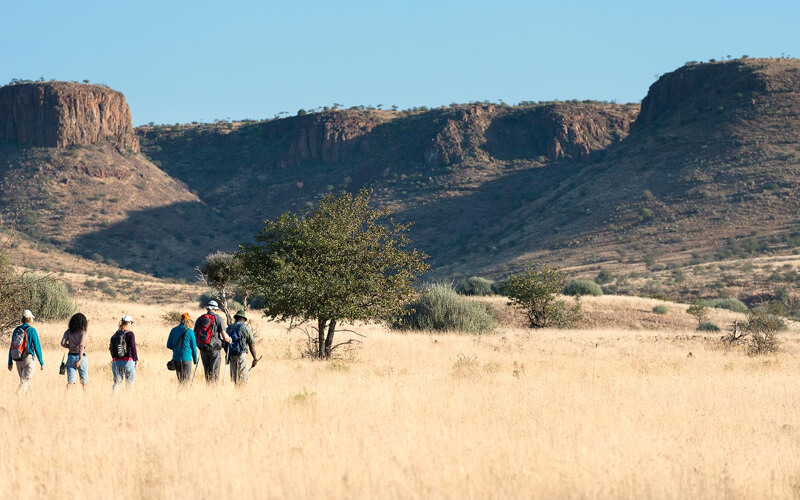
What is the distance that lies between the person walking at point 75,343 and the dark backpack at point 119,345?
433mm

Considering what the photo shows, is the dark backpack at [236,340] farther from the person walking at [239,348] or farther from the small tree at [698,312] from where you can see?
the small tree at [698,312]

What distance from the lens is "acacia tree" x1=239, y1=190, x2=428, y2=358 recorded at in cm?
1823

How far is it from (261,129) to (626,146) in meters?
62.8

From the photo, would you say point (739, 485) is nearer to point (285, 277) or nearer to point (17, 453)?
point (17, 453)

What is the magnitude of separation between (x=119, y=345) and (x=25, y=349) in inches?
53.6

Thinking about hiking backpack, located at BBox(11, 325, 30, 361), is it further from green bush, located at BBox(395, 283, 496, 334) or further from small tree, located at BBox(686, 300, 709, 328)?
small tree, located at BBox(686, 300, 709, 328)

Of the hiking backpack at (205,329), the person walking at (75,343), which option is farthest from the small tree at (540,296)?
the person walking at (75,343)

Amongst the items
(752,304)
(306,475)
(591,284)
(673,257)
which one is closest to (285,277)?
(306,475)

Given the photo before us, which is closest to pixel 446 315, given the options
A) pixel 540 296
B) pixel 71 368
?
pixel 540 296

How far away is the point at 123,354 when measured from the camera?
1131 centimetres

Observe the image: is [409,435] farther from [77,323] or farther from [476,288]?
[476,288]

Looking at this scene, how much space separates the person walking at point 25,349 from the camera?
11.2 m

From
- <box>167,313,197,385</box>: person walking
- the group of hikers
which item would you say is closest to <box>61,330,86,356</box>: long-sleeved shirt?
the group of hikers

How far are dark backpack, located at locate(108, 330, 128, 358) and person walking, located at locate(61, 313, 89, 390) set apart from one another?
433 mm
